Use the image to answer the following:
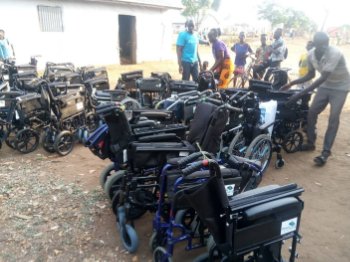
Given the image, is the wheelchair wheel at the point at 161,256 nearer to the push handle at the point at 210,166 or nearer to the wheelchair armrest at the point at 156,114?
the push handle at the point at 210,166

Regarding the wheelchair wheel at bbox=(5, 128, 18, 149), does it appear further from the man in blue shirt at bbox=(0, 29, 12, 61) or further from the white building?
the white building

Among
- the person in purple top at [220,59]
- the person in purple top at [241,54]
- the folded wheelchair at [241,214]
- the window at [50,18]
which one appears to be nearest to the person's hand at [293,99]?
the person in purple top at [220,59]

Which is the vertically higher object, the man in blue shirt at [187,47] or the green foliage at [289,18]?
the green foliage at [289,18]

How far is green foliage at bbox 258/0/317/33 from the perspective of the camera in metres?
44.7

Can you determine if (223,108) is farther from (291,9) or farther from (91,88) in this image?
(291,9)

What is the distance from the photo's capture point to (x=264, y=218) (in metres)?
2.24

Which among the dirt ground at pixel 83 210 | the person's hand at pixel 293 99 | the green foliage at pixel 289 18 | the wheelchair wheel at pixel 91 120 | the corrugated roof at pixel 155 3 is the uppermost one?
the green foliage at pixel 289 18

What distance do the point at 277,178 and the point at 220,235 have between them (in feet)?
9.30

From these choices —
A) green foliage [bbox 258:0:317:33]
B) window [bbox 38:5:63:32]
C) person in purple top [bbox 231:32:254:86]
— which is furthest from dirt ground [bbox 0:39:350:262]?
green foliage [bbox 258:0:317:33]

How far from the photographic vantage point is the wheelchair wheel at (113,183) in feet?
12.3

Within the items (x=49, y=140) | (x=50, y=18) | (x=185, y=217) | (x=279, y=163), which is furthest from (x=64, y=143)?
(x=50, y=18)

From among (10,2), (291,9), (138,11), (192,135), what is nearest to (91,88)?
(192,135)

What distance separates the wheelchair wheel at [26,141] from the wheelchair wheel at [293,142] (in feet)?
13.8

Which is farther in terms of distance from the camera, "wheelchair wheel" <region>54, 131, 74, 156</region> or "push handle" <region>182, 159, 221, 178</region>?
"wheelchair wheel" <region>54, 131, 74, 156</region>
